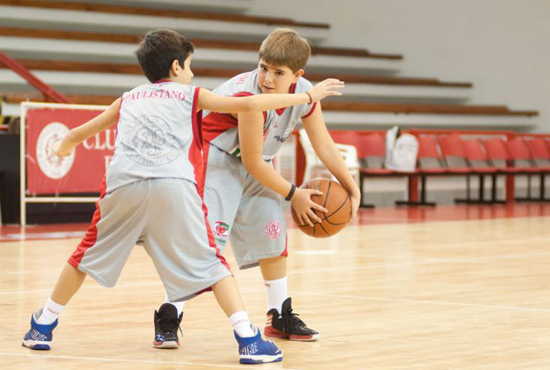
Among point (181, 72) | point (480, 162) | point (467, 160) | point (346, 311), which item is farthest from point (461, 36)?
point (181, 72)

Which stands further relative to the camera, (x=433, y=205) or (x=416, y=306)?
(x=433, y=205)

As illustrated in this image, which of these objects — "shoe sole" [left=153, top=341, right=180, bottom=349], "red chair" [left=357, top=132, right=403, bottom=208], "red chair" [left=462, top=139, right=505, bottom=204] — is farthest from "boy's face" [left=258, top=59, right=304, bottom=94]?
"red chair" [left=462, top=139, right=505, bottom=204]

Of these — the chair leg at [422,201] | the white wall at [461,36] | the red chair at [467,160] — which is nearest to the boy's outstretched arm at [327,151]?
the chair leg at [422,201]

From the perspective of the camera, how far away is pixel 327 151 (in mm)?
3783

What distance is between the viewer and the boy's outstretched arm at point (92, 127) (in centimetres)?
329

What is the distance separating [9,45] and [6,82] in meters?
0.80

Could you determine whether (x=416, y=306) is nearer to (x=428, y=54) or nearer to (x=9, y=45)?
(x=9, y=45)

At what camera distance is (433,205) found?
12953mm

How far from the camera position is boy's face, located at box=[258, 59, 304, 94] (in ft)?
11.4

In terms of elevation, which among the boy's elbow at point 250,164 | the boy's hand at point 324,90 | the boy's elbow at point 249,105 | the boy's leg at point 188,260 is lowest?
the boy's leg at point 188,260

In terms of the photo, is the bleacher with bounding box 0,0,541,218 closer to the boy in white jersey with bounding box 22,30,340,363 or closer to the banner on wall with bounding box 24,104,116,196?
the banner on wall with bounding box 24,104,116,196

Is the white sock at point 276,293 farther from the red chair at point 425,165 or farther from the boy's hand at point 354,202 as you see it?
the red chair at point 425,165

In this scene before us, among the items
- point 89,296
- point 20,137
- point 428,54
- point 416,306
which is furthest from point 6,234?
point 428,54

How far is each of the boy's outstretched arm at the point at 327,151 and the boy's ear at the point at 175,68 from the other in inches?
25.7
